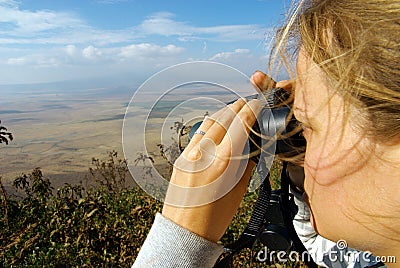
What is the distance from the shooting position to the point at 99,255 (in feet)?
6.75

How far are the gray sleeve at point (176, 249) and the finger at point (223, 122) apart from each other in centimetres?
26

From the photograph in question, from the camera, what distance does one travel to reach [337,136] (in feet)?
3.04

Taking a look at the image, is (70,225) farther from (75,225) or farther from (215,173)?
(215,173)

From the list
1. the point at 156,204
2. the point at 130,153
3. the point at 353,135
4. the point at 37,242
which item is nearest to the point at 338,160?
the point at 353,135

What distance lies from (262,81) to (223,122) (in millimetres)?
200

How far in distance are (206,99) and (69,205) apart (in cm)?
151

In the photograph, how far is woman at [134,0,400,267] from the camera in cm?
Result: 83

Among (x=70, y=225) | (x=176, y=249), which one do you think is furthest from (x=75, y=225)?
(x=176, y=249)

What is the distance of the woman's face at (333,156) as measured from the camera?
0.90 metres

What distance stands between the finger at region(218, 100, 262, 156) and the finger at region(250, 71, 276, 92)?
0.38 ft

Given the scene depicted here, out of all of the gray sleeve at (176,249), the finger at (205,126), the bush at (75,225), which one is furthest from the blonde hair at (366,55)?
the bush at (75,225)

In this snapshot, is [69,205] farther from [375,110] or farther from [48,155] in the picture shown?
[375,110]

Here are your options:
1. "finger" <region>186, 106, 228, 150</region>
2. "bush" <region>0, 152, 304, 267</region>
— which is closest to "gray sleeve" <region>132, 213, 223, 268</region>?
"finger" <region>186, 106, 228, 150</region>

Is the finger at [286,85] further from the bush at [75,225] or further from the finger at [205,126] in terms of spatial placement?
the bush at [75,225]
